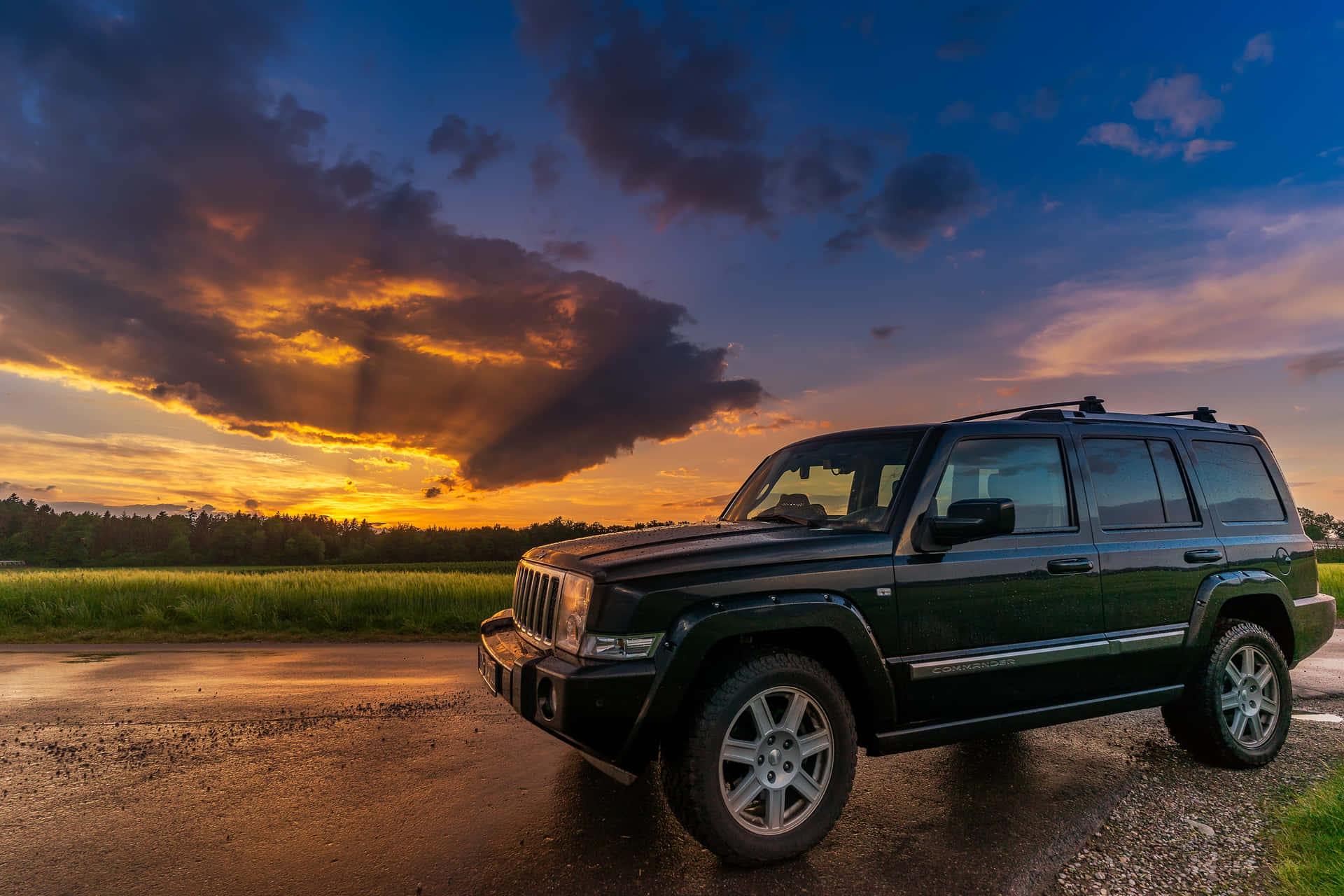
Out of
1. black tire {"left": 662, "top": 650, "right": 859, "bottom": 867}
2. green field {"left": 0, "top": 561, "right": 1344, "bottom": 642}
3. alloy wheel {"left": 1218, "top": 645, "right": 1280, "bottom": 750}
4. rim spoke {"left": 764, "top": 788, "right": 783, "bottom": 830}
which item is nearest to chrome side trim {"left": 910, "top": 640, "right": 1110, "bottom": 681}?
black tire {"left": 662, "top": 650, "right": 859, "bottom": 867}

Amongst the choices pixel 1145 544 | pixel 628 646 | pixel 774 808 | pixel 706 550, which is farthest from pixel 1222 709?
pixel 628 646

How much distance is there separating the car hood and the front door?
0.36m

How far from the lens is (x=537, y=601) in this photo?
14.0 ft

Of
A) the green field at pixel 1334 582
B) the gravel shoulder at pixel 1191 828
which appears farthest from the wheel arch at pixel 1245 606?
the green field at pixel 1334 582

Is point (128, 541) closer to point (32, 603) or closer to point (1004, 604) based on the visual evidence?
point (32, 603)

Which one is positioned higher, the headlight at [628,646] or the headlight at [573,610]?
the headlight at [573,610]

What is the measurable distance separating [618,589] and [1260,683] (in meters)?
4.87

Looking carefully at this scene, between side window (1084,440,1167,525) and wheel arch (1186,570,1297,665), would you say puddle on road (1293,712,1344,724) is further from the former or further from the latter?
side window (1084,440,1167,525)

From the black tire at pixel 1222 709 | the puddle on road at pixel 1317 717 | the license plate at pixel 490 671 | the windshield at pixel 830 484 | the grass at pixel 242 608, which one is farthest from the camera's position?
the grass at pixel 242 608

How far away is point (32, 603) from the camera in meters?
14.3

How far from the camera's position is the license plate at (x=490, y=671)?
13.8 feet

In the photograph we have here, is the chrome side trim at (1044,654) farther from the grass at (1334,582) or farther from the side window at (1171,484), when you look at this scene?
the grass at (1334,582)

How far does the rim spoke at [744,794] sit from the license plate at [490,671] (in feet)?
4.74

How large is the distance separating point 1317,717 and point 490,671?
702cm
